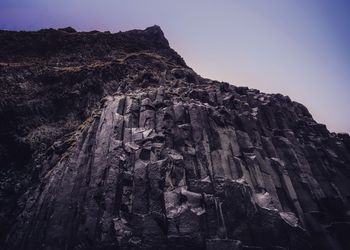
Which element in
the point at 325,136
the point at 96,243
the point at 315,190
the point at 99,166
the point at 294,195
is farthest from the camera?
the point at 325,136

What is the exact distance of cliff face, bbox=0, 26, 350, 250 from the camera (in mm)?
29359

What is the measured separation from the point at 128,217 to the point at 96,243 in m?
3.51

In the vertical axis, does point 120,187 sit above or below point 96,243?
above

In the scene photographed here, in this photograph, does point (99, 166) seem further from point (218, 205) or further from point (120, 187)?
point (218, 205)

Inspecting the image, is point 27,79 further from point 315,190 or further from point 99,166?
point 315,190

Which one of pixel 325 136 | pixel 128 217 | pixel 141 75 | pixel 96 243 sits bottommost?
pixel 96 243

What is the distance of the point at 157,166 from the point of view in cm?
3250

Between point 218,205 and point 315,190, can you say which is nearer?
point 218,205

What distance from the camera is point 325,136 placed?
2093 inches

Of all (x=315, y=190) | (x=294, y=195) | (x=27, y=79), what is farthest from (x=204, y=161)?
(x=27, y=79)

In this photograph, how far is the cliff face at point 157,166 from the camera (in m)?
29.4

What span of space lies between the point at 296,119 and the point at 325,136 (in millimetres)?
5497

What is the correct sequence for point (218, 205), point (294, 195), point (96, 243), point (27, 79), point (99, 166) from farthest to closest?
1. point (27, 79)
2. point (294, 195)
3. point (99, 166)
4. point (218, 205)
5. point (96, 243)

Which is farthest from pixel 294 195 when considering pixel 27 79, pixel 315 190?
pixel 27 79
